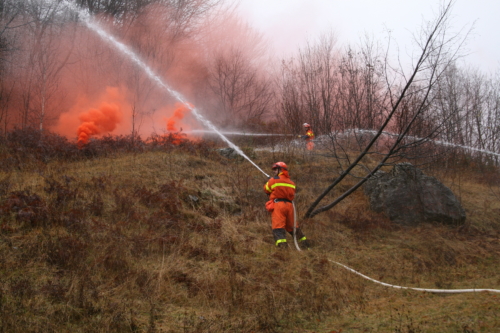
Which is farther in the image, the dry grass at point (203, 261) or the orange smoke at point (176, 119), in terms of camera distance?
the orange smoke at point (176, 119)

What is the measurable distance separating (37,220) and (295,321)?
4.43 m

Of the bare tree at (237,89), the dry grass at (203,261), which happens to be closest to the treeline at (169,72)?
the bare tree at (237,89)

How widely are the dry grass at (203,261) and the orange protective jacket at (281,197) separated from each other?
0.51 m

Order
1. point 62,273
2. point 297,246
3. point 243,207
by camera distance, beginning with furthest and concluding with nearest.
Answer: point 243,207, point 297,246, point 62,273

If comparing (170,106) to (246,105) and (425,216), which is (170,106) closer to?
(246,105)

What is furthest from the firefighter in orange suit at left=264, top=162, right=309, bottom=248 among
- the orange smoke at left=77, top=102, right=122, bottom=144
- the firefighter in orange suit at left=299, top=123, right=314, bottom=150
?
the orange smoke at left=77, top=102, right=122, bottom=144

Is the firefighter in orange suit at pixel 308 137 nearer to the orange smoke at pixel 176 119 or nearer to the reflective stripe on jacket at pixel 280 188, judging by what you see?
the orange smoke at pixel 176 119

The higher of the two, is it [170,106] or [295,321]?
[170,106]

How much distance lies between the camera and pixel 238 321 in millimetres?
3979

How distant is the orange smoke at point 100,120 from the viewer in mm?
14969

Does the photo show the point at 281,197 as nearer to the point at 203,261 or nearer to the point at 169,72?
the point at 203,261

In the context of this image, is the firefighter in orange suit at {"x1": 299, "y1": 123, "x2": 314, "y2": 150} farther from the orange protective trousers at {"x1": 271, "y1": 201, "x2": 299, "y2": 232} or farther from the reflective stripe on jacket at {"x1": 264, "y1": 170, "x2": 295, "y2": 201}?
the orange protective trousers at {"x1": 271, "y1": 201, "x2": 299, "y2": 232}

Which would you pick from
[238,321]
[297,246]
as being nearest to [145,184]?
[297,246]

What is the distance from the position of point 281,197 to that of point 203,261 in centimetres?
211
